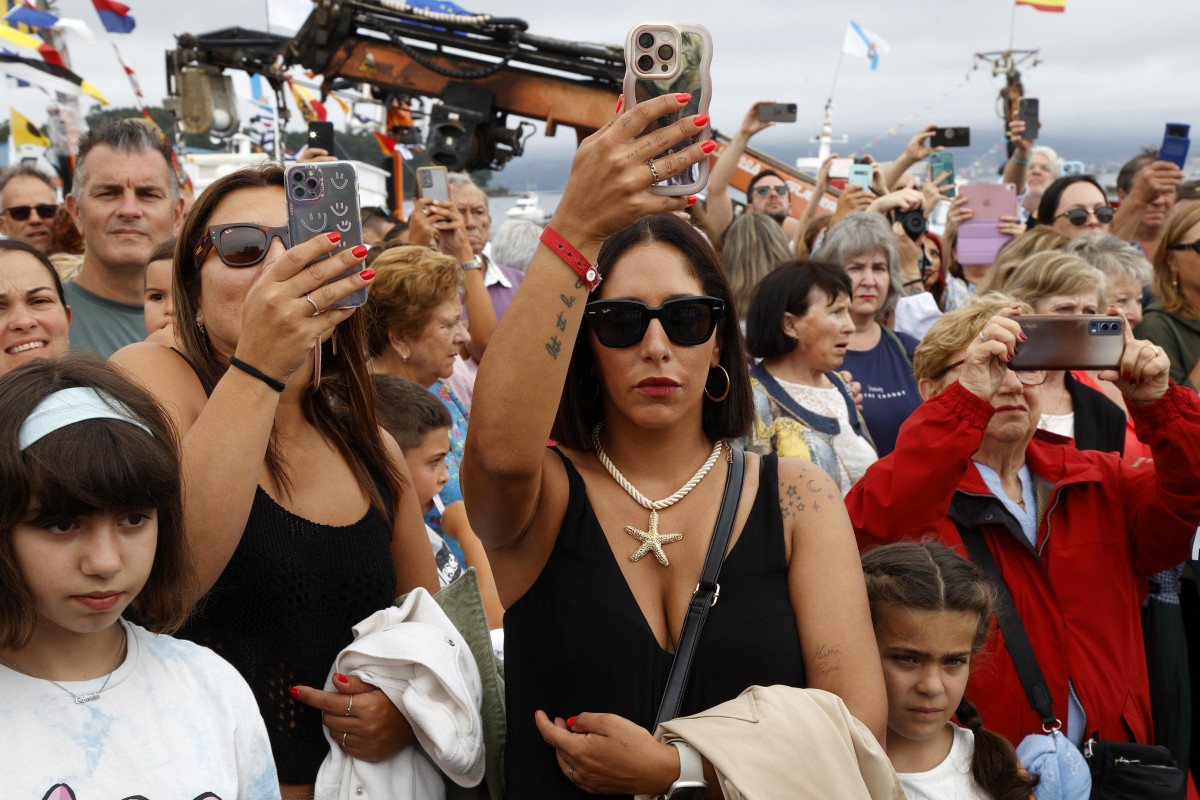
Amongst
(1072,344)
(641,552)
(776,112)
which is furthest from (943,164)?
(641,552)

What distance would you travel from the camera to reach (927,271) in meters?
6.60

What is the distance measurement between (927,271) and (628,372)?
16.8 feet

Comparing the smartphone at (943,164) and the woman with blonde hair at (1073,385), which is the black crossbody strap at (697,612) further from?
the smartphone at (943,164)

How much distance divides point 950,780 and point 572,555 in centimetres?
117

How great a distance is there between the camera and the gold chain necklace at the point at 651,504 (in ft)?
6.45

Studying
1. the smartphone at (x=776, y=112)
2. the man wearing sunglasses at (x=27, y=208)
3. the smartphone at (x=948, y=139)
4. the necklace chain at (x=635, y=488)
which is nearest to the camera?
the necklace chain at (x=635, y=488)

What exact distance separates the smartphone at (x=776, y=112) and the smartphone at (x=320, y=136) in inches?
135

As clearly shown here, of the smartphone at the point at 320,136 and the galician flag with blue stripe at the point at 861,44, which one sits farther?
the galician flag with blue stripe at the point at 861,44

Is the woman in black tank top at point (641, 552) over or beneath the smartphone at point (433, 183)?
beneath

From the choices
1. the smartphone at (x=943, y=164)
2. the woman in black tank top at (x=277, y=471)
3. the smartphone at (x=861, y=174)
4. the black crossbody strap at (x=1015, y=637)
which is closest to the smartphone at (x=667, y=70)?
the woman in black tank top at (x=277, y=471)

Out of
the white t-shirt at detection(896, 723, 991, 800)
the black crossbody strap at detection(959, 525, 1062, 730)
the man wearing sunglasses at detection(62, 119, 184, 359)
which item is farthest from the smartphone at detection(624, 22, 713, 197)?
the man wearing sunglasses at detection(62, 119, 184, 359)

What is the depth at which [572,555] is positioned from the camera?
1.94 metres

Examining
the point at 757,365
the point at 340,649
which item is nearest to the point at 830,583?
the point at 340,649

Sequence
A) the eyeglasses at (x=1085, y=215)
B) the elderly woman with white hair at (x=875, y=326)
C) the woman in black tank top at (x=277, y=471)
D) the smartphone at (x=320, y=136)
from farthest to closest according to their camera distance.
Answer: the eyeglasses at (x=1085, y=215)
the elderly woman with white hair at (x=875, y=326)
the smartphone at (x=320, y=136)
the woman in black tank top at (x=277, y=471)
